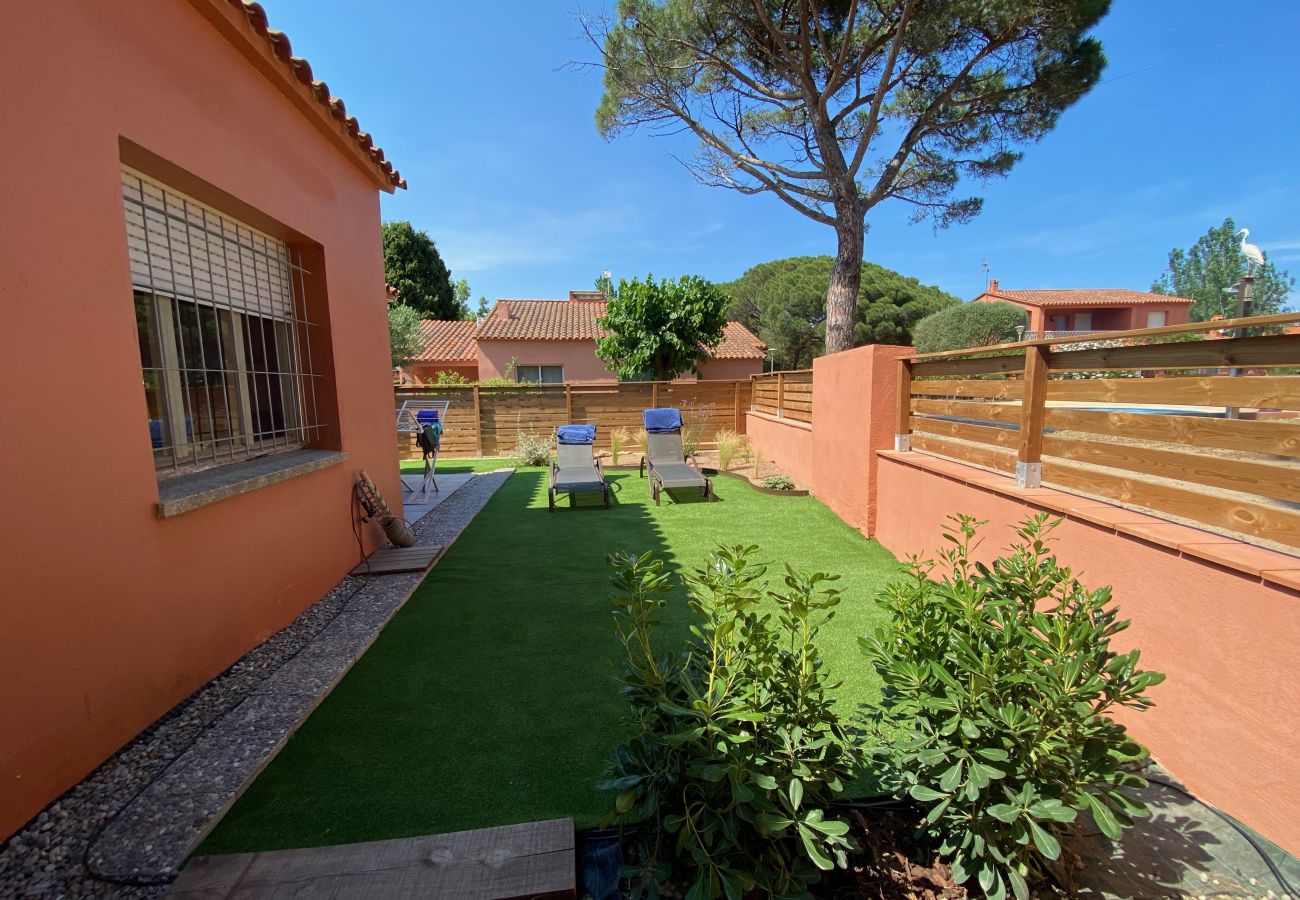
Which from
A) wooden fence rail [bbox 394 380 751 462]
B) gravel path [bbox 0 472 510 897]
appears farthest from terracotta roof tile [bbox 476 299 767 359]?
gravel path [bbox 0 472 510 897]

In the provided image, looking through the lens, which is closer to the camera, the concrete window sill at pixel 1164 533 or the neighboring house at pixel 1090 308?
the concrete window sill at pixel 1164 533

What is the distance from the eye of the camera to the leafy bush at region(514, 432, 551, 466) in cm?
1225

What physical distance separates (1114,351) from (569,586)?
3.95 metres

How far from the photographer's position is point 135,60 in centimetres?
264

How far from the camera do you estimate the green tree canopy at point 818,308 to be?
30828 millimetres

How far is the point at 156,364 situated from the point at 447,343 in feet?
74.4

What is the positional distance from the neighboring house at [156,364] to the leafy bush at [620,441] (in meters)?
7.35

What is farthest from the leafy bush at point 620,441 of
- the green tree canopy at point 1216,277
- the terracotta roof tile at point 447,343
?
the green tree canopy at point 1216,277

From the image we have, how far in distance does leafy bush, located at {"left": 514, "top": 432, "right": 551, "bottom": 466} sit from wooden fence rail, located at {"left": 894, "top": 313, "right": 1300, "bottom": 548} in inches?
366

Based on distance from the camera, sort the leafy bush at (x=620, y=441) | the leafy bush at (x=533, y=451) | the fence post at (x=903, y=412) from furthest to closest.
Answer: the leafy bush at (x=533, y=451) → the leafy bush at (x=620, y=441) → the fence post at (x=903, y=412)

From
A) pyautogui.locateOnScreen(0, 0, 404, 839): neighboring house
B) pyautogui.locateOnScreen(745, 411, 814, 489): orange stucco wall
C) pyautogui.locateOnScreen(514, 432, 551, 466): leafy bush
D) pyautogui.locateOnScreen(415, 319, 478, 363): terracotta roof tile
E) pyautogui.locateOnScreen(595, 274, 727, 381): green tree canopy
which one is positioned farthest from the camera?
pyautogui.locateOnScreen(415, 319, 478, 363): terracotta roof tile

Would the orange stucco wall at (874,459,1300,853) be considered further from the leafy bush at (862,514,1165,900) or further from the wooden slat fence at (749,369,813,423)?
the wooden slat fence at (749,369,813,423)

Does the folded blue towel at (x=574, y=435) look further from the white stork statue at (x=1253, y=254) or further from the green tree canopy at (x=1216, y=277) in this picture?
the green tree canopy at (x=1216, y=277)

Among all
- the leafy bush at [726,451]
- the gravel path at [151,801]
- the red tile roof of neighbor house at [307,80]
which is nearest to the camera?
the gravel path at [151,801]
